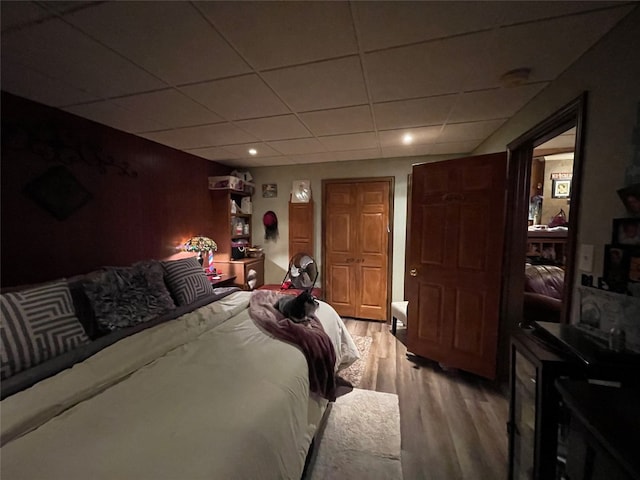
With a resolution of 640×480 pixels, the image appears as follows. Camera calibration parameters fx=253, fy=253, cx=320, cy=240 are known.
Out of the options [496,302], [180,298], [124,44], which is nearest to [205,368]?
[180,298]

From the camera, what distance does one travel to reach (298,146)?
2.86m

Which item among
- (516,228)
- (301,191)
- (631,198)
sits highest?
(301,191)

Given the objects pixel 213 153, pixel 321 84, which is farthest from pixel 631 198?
pixel 213 153

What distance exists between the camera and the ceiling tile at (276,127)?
2127 mm

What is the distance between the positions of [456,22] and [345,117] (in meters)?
1.07

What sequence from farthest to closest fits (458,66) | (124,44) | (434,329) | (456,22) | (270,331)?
(434,329)
(270,331)
(458,66)
(124,44)
(456,22)

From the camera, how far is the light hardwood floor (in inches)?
56.5

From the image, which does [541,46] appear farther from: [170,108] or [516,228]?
[170,108]

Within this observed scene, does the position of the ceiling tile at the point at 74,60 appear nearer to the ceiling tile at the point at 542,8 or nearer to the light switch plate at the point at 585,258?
the ceiling tile at the point at 542,8

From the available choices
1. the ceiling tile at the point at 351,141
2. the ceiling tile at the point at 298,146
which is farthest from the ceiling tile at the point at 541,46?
the ceiling tile at the point at 298,146

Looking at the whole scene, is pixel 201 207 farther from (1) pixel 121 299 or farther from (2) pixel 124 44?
(2) pixel 124 44

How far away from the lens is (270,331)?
5.36ft

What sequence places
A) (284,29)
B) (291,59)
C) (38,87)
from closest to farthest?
(284,29) → (291,59) → (38,87)

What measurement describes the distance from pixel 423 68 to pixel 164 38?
1.32 m
